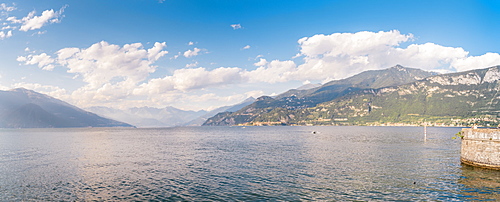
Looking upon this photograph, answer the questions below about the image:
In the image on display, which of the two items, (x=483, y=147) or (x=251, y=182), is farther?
(x=483, y=147)

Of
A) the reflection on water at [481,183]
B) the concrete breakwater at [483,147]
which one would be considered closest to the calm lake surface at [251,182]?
the reflection on water at [481,183]

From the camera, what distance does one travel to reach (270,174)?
Answer: 166ft

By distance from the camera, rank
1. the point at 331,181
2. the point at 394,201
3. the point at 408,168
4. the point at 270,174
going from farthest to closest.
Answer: the point at 408,168
the point at 270,174
the point at 331,181
the point at 394,201

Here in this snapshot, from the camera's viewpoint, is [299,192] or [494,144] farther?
[494,144]

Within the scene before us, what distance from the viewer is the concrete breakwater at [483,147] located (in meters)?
46.9

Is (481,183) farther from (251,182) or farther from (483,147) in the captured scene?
(251,182)

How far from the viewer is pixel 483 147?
49188 mm

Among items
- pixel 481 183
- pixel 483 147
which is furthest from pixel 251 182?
pixel 483 147

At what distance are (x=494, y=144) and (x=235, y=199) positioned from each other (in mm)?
46311

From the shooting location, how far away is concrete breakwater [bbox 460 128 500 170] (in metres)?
46.9

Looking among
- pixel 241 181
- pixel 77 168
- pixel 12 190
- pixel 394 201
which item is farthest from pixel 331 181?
pixel 77 168

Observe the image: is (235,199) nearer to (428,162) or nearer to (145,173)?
(145,173)

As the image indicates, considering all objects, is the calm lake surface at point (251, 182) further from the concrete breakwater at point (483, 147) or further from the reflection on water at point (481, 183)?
the concrete breakwater at point (483, 147)

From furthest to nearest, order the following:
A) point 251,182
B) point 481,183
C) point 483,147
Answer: point 483,147, point 251,182, point 481,183
